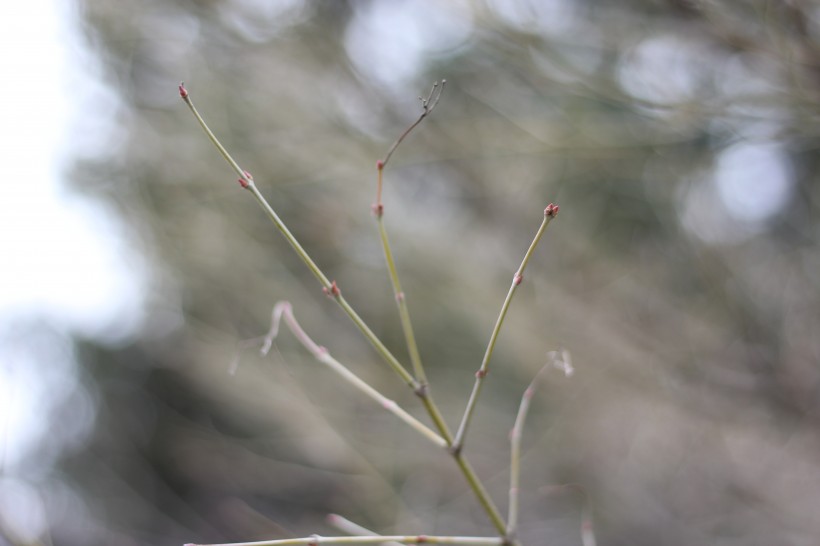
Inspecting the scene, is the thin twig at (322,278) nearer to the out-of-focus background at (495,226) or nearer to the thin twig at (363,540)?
the thin twig at (363,540)

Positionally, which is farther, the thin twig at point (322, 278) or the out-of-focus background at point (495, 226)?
the out-of-focus background at point (495, 226)

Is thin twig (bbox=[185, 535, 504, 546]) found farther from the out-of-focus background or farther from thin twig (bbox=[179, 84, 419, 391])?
the out-of-focus background

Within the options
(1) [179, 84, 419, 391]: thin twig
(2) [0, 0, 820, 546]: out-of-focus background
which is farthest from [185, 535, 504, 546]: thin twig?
(2) [0, 0, 820, 546]: out-of-focus background

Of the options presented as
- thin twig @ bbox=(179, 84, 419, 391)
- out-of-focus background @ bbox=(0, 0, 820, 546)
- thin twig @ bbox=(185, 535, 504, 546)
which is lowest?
thin twig @ bbox=(185, 535, 504, 546)

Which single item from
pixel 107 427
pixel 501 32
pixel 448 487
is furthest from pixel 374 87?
pixel 107 427

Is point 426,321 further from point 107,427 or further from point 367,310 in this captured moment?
point 107,427

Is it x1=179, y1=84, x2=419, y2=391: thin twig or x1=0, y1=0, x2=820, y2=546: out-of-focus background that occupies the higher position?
x1=0, y1=0, x2=820, y2=546: out-of-focus background

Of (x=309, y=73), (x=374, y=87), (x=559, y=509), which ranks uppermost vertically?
(x=309, y=73)

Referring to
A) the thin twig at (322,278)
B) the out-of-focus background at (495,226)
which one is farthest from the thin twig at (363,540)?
the out-of-focus background at (495,226)

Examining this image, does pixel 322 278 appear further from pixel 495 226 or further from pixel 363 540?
pixel 495 226
